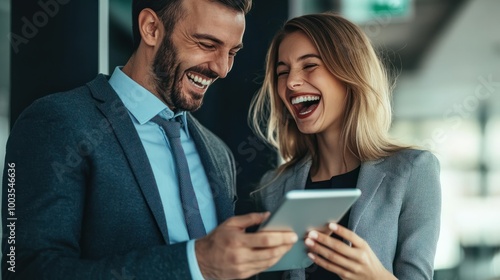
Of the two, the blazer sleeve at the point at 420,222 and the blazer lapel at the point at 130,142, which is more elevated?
the blazer lapel at the point at 130,142

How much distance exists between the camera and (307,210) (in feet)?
4.02

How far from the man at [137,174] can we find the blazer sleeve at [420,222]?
56 centimetres

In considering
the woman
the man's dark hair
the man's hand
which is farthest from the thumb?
the man's dark hair

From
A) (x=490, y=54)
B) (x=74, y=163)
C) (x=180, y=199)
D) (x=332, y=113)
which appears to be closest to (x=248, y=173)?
(x=332, y=113)

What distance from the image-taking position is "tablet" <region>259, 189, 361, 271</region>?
116 cm

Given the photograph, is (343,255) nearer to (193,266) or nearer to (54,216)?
(193,266)

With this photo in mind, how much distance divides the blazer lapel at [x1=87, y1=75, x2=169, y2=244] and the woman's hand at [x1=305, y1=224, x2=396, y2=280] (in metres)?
0.43

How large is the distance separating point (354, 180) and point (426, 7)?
6.03m

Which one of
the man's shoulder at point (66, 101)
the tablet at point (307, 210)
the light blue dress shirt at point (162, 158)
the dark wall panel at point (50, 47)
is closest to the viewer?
the tablet at point (307, 210)

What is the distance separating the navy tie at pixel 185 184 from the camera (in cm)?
170

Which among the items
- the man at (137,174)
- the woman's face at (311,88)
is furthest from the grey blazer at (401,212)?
the man at (137,174)

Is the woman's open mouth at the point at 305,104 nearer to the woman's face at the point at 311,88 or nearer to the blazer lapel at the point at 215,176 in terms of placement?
the woman's face at the point at 311,88

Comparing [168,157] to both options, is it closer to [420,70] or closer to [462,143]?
[462,143]

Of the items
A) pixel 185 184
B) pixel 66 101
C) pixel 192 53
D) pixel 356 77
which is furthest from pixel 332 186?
pixel 66 101
